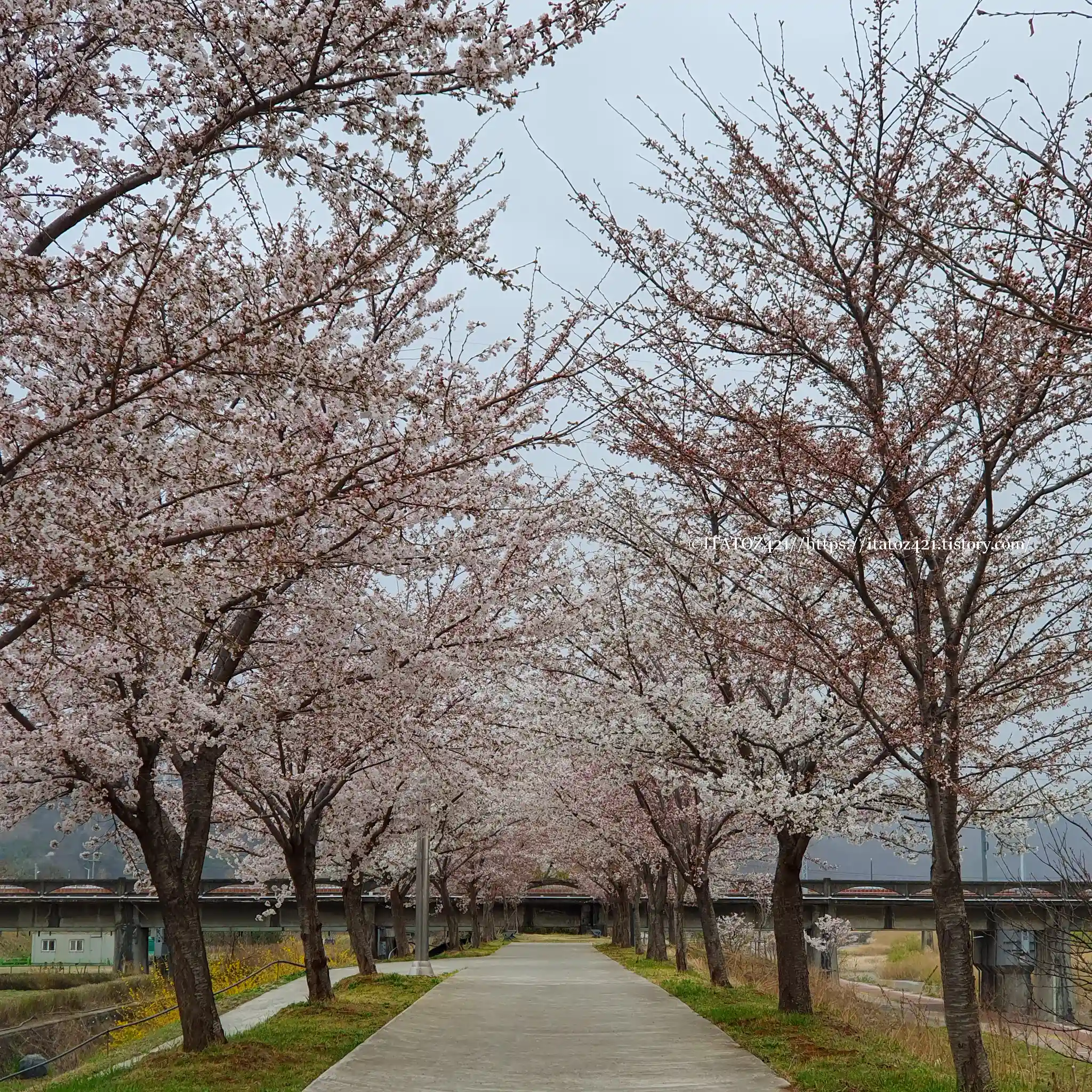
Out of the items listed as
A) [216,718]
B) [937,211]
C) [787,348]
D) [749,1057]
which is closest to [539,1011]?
[749,1057]

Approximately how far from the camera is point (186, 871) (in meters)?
11.3

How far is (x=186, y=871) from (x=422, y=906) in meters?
13.4

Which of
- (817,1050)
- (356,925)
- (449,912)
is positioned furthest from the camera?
(449,912)

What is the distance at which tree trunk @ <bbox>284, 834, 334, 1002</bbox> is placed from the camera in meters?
15.5

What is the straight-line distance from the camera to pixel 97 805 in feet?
38.7

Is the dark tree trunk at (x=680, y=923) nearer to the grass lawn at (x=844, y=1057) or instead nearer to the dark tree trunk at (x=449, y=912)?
the grass lawn at (x=844, y=1057)

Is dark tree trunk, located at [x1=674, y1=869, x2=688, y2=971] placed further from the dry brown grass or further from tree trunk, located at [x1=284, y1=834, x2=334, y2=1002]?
tree trunk, located at [x1=284, y1=834, x2=334, y2=1002]

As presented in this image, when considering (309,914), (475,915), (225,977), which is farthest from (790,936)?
(475,915)

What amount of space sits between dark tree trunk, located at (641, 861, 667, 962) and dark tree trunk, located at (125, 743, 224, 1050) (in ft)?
62.6

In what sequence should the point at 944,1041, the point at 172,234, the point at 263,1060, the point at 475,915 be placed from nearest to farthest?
the point at 172,234 → the point at 263,1060 → the point at 944,1041 → the point at 475,915

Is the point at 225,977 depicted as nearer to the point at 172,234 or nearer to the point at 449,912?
the point at 449,912

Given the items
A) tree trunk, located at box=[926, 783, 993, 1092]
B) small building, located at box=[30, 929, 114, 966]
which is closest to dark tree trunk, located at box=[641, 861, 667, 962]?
tree trunk, located at box=[926, 783, 993, 1092]

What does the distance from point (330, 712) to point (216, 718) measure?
142 cm

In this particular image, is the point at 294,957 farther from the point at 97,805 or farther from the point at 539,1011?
the point at 97,805
